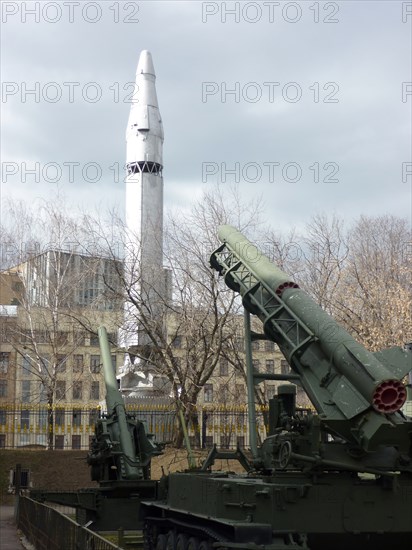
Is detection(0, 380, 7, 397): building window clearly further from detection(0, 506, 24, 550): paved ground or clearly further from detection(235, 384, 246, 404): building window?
detection(0, 506, 24, 550): paved ground

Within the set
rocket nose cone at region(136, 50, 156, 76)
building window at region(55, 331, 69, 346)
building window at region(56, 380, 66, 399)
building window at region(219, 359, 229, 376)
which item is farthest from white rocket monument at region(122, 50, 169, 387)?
building window at region(56, 380, 66, 399)

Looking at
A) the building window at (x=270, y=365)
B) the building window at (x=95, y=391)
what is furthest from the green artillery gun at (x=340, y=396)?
the building window at (x=95, y=391)

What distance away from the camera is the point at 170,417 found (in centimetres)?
2705

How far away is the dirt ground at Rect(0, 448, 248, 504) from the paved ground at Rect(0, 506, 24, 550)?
9.63 ft

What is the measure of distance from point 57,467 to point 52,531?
13.0 meters

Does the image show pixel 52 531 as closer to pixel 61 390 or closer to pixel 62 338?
pixel 62 338

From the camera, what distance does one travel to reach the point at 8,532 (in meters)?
15.5

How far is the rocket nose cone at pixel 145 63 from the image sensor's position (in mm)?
39062

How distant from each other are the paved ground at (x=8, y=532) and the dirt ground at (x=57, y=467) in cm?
293

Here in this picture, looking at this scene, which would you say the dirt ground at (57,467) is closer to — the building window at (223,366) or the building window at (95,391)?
the building window at (223,366)

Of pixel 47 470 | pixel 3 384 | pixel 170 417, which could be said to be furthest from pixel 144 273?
pixel 3 384

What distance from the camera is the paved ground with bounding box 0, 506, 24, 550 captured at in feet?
43.8

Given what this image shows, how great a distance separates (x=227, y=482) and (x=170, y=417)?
18256 millimetres

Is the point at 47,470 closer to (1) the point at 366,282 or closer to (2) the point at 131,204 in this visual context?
(1) the point at 366,282
